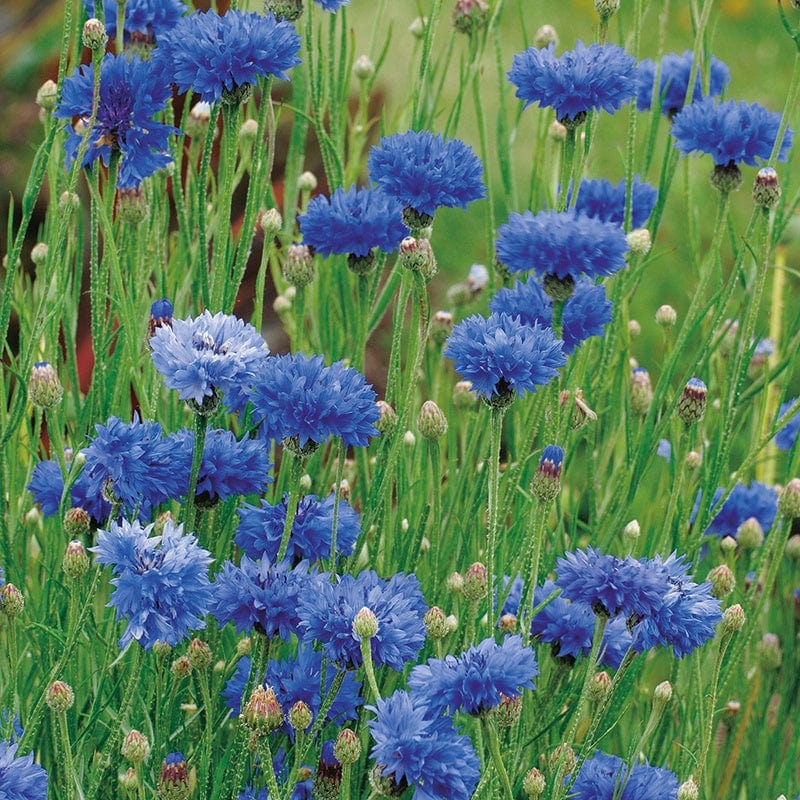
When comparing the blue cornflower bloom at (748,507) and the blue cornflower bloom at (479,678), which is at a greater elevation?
the blue cornflower bloom at (479,678)

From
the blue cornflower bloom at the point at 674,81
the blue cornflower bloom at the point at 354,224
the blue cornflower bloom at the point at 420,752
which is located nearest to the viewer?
the blue cornflower bloom at the point at 420,752

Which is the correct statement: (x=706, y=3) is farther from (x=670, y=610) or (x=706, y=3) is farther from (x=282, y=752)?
(x=282, y=752)

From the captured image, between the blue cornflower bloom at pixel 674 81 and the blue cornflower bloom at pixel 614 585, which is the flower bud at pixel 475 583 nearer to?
the blue cornflower bloom at pixel 614 585


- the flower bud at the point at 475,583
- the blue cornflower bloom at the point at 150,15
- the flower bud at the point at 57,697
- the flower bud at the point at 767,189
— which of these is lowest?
the flower bud at the point at 57,697

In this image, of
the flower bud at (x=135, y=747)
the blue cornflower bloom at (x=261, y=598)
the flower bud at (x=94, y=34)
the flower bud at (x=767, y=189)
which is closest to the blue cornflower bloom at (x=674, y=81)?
the flower bud at (x=767, y=189)

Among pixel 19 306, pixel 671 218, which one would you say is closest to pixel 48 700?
pixel 19 306

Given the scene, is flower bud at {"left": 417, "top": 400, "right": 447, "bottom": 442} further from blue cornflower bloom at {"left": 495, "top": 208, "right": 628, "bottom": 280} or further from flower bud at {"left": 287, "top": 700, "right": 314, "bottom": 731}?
flower bud at {"left": 287, "top": 700, "right": 314, "bottom": 731}

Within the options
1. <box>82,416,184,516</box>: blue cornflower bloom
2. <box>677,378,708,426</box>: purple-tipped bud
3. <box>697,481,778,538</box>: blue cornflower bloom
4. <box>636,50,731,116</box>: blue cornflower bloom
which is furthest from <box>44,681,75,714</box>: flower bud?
<box>636,50,731,116</box>: blue cornflower bloom

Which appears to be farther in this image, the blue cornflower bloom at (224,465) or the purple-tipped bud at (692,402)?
the purple-tipped bud at (692,402)
